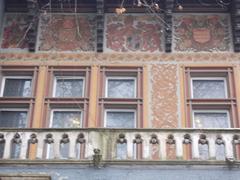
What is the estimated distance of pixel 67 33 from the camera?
14.1 meters

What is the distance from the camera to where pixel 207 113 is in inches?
524

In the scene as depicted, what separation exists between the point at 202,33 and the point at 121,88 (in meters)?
2.35

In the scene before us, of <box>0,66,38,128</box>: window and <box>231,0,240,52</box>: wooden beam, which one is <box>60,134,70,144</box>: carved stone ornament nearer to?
<box>0,66,38,128</box>: window

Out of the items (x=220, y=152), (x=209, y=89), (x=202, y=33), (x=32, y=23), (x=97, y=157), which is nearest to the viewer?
(x=97, y=157)

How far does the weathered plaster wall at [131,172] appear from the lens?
35.6ft

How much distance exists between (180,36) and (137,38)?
1.02 m

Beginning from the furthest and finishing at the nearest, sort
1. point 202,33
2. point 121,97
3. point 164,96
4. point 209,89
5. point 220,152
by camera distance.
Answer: point 202,33 → point 209,89 → point 121,97 → point 164,96 → point 220,152

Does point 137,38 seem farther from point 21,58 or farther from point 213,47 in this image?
point 21,58

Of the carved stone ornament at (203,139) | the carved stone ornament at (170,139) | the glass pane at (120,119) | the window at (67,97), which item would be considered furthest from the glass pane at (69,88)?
the carved stone ornament at (203,139)

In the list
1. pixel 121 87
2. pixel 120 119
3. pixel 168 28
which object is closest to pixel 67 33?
pixel 121 87

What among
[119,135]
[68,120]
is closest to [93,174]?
[119,135]

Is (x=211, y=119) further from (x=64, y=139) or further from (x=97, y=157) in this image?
(x=64, y=139)

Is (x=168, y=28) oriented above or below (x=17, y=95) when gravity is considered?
above

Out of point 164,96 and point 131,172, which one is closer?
point 131,172
